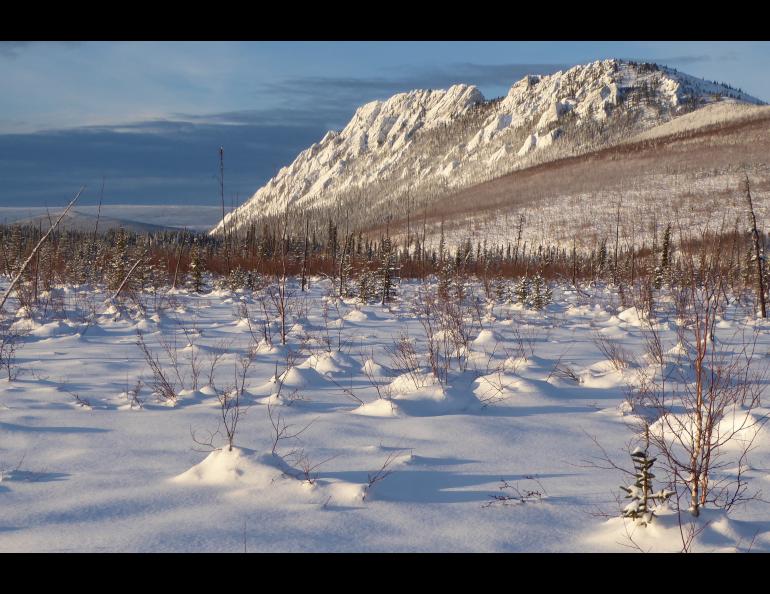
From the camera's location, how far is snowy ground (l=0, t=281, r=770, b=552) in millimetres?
2652

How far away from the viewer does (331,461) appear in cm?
375

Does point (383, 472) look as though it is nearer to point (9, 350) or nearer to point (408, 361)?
point (408, 361)

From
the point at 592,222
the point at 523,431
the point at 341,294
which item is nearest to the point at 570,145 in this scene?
the point at 592,222

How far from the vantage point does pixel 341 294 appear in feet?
56.4

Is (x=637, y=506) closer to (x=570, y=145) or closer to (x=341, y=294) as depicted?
(x=341, y=294)

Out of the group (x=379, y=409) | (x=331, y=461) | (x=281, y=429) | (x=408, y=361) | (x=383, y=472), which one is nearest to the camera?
(x=383, y=472)

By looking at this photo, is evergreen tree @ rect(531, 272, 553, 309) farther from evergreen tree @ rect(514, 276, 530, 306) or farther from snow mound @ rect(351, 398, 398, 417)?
snow mound @ rect(351, 398, 398, 417)

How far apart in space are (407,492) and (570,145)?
178 metres

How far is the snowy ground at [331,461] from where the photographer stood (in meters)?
2.65

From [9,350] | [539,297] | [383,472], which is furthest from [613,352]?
[9,350]

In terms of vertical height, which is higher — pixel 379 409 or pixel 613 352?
pixel 613 352

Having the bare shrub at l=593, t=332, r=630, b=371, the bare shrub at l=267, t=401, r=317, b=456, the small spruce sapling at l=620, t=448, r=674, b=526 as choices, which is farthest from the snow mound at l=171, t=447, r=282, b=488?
the bare shrub at l=593, t=332, r=630, b=371

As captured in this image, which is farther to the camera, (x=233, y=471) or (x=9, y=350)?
(x=9, y=350)

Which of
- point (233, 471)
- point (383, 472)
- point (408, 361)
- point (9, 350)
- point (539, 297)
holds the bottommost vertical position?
point (383, 472)
